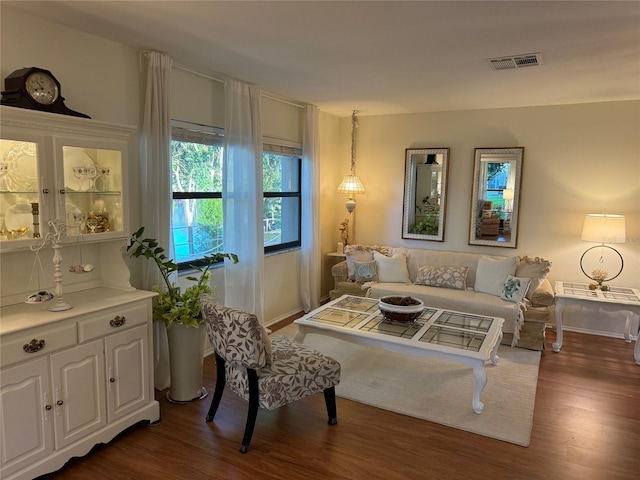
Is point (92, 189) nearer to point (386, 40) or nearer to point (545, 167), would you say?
point (386, 40)

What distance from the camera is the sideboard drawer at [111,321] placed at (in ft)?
7.89

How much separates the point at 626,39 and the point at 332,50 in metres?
1.88

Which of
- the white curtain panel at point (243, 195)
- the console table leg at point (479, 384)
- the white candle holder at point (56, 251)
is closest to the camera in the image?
the white candle holder at point (56, 251)

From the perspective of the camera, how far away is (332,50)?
9.91 feet

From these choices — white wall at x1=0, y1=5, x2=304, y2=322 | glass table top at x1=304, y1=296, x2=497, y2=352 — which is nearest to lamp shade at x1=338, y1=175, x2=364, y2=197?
glass table top at x1=304, y1=296, x2=497, y2=352

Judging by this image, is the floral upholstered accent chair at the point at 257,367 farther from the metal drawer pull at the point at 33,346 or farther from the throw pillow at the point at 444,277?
the throw pillow at the point at 444,277

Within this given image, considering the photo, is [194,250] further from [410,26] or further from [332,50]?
[410,26]

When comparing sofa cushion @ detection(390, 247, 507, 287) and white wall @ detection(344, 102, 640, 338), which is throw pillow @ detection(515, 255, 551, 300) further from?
white wall @ detection(344, 102, 640, 338)

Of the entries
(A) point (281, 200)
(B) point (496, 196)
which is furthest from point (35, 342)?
(B) point (496, 196)

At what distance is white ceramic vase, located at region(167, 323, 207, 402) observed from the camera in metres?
3.07

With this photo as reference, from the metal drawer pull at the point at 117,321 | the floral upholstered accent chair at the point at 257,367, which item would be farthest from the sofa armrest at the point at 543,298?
the metal drawer pull at the point at 117,321

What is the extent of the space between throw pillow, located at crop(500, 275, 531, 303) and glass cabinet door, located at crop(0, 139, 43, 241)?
13.6ft

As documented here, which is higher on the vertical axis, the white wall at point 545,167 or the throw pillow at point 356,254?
the white wall at point 545,167

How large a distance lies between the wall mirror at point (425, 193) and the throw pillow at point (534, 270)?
3.65ft
